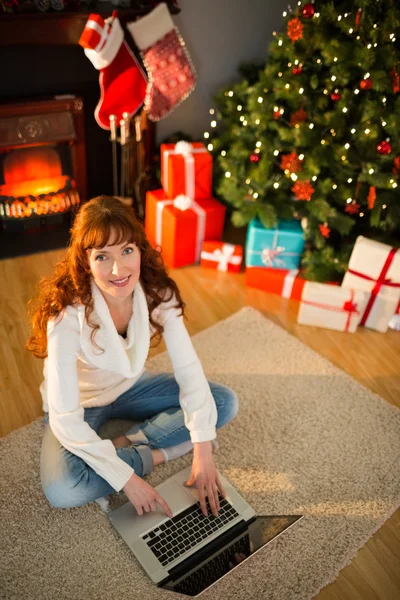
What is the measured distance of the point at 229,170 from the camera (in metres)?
2.67

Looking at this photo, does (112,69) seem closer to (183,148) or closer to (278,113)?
(183,148)

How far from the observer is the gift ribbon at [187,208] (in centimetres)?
272

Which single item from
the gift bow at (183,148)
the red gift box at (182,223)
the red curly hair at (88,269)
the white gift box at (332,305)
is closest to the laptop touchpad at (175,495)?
the red curly hair at (88,269)

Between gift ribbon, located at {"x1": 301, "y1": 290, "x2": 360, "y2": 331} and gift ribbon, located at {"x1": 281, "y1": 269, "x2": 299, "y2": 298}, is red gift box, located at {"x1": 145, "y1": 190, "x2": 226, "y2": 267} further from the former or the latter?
gift ribbon, located at {"x1": 301, "y1": 290, "x2": 360, "y2": 331}

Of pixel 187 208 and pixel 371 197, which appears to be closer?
pixel 371 197

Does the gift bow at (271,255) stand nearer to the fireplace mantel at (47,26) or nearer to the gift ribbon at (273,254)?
the gift ribbon at (273,254)

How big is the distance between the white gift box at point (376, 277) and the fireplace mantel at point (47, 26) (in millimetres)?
1479

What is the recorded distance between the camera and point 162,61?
269cm

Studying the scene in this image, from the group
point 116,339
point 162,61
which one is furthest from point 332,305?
point 162,61

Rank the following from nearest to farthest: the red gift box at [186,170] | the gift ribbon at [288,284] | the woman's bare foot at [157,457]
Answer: the woman's bare foot at [157,457], the gift ribbon at [288,284], the red gift box at [186,170]

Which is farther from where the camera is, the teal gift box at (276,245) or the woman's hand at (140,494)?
the teal gift box at (276,245)

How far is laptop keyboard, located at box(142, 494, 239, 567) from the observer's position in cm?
156

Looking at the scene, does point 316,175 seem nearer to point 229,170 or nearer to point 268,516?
point 229,170

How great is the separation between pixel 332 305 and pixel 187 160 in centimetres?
98
